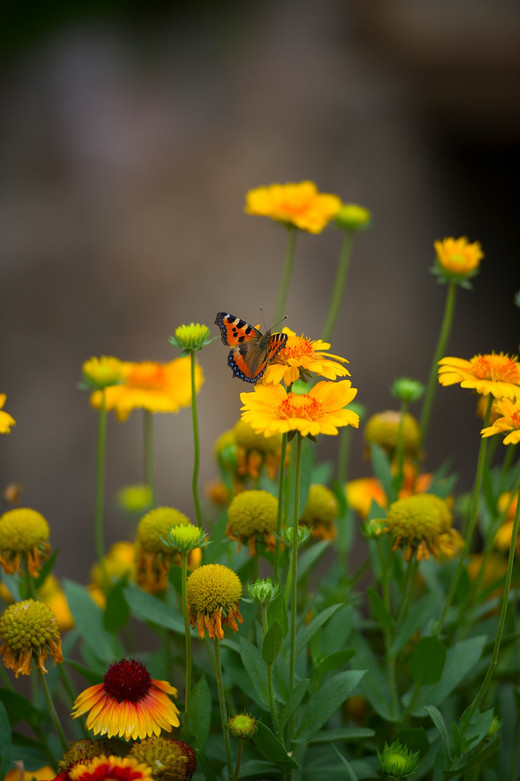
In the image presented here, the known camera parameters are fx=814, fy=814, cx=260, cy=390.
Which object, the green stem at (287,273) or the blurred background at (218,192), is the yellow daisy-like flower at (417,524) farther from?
the blurred background at (218,192)

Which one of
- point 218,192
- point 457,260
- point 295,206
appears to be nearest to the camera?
point 457,260

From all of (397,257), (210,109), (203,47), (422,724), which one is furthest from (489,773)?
(203,47)

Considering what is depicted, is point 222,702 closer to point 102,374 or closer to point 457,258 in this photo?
point 102,374

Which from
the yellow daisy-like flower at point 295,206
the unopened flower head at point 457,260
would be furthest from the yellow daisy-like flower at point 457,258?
the yellow daisy-like flower at point 295,206

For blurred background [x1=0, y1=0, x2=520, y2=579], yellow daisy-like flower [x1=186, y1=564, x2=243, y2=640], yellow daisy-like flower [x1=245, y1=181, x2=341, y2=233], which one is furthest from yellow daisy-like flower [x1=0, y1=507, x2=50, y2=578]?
blurred background [x1=0, y1=0, x2=520, y2=579]

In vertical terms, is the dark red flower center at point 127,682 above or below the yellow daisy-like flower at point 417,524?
below

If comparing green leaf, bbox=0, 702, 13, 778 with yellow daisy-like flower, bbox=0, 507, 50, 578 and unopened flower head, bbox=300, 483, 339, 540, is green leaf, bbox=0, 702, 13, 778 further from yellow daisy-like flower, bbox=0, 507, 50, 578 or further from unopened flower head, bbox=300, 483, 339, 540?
unopened flower head, bbox=300, 483, 339, 540

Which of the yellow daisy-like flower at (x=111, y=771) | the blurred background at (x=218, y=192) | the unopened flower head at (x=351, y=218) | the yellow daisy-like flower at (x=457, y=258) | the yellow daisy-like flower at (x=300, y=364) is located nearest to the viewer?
the yellow daisy-like flower at (x=111, y=771)

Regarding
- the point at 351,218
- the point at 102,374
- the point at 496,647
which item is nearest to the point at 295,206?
the point at 351,218
